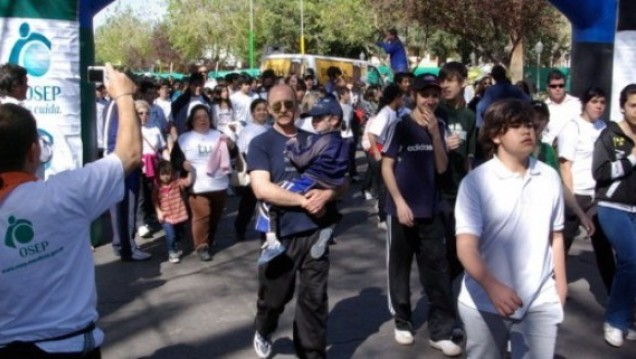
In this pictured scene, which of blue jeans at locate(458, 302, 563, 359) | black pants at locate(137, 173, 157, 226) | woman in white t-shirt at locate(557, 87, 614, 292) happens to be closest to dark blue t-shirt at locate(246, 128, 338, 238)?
blue jeans at locate(458, 302, 563, 359)

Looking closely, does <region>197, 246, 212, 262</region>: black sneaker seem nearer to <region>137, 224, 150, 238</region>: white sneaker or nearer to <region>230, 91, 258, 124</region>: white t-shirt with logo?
<region>137, 224, 150, 238</region>: white sneaker

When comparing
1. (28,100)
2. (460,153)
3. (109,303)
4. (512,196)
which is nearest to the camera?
(512,196)

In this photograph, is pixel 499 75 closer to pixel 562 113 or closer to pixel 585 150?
pixel 562 113

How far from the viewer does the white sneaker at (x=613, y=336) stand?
18.9ft

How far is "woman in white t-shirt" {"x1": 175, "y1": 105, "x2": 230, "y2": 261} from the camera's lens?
863cm

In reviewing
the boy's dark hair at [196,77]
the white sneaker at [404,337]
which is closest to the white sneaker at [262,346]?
the white sneaker at [404,337]

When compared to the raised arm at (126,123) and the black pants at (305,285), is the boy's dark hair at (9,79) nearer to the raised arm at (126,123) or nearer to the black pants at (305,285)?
the black pants at (305,285)

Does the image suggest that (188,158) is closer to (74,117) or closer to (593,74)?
(74,117)

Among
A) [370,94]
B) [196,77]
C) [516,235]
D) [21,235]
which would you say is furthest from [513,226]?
[370,94]

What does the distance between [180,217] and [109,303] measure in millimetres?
1747

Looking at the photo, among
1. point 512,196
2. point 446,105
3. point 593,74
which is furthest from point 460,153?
point 593,74

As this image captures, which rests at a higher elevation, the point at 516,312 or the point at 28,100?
the point at 28,100

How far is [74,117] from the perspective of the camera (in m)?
8.37

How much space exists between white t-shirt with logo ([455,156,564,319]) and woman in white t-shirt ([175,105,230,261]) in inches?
207
